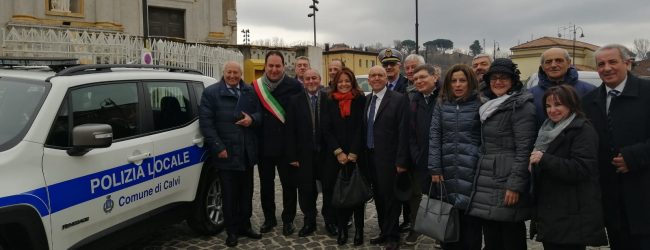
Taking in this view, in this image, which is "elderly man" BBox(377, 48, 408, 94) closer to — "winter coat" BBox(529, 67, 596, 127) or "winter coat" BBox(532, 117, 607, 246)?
"winter coat" BBox(529, 67, 596, 127)

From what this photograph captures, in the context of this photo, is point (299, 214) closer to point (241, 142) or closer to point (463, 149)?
point (241, 142)

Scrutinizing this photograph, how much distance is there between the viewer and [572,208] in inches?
120

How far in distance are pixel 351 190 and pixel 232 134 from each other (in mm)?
1344

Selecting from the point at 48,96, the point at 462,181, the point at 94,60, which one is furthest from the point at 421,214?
the point at 94,60

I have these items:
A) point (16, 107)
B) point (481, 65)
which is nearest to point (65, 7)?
point (16, 107)

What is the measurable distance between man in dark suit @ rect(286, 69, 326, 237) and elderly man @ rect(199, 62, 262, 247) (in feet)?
1.29

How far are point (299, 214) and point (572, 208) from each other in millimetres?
3778

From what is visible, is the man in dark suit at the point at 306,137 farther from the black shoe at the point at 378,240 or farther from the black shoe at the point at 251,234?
the black shoe at the point at 378,240

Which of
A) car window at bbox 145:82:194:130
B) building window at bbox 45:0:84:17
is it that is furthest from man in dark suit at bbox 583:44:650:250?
building window at bbox 45:0:84:17

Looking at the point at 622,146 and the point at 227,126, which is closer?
the point at 622,146

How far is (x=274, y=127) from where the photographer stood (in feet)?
16.7

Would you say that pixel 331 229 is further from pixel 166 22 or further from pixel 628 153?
pixel 166 22

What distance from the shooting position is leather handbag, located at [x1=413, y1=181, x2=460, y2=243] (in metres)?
3.74

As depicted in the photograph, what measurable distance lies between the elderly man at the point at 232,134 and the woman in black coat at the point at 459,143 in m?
1.97
